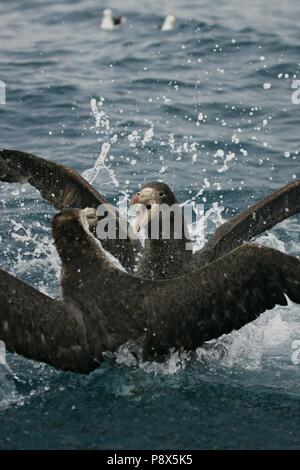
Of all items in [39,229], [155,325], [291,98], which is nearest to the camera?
[155,325]

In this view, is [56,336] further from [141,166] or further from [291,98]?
[291,98]

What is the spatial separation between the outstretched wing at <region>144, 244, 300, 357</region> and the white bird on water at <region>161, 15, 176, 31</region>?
34.8 ft

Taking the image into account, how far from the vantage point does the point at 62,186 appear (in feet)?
35.4

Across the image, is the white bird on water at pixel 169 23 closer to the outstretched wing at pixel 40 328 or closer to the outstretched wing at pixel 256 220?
the outstretched wing at pixel 256 220

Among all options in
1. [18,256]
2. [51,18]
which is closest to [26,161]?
[18,256]

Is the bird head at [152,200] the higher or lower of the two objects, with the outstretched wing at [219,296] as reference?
higher

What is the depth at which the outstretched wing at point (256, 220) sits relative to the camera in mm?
10422

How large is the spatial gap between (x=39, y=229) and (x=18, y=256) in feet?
3.09

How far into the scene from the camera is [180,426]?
839 centimetres

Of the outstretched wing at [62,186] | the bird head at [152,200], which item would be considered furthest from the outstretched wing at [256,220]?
the outstretched wing at [62,186]

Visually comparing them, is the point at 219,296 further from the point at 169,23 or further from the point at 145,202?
the point at 169,23

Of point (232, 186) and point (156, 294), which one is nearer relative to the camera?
point (156, 294)

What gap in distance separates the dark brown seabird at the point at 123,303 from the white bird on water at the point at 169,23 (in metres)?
10.0

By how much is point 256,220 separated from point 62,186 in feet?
6.18
